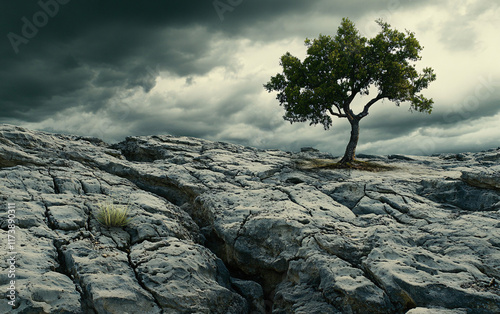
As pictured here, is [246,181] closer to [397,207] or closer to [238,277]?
[238,277]

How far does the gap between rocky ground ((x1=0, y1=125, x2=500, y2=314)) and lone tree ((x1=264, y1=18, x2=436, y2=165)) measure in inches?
407

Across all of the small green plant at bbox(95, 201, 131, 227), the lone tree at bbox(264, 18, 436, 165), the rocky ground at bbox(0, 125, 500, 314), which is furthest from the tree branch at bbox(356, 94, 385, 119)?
the small green plant at bbox(95, 201, 131, 227)

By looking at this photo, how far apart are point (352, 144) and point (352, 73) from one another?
604cm

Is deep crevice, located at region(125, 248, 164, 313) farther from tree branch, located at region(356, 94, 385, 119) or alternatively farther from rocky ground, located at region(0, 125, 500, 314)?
tree branch, located at region(356, 94, 385, 119)

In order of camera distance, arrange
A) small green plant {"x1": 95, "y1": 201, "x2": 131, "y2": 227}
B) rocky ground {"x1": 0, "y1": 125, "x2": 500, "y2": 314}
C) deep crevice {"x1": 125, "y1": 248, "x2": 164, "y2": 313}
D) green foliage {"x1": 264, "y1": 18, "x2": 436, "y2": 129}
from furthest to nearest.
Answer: green foliage {"x1": 264, "y1": 18, "x2": 436, "y2": 129}, small green plant {"x1": 95, "y1": 201, "x2": 131, "y2": 227}, deep crevice {"x1": 125, "y1": 248, "x2": 164, "y2": 313}, rocky ground {"x1": 0, "y1": 125, "x2": 500, "y2": 314}

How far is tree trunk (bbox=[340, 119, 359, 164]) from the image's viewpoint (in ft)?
75.2

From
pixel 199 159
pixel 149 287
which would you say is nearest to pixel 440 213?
pixel 149 287

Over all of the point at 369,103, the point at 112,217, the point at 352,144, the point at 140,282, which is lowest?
the point at 140,282

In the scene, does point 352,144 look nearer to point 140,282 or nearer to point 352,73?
point 352,73

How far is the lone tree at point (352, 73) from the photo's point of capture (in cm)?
2230

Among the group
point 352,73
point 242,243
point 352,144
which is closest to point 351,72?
point 352,73

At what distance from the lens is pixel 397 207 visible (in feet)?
36.3

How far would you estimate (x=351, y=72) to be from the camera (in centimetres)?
2350

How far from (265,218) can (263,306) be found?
2740 millimetres
